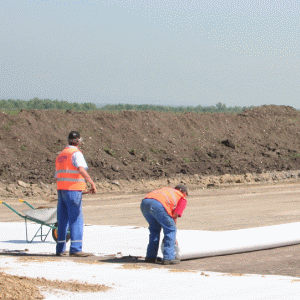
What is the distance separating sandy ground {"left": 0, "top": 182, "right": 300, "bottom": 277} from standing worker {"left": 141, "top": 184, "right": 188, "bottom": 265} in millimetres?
293

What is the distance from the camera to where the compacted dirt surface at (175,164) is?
49.3 feet

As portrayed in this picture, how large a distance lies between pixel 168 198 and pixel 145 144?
21105mm

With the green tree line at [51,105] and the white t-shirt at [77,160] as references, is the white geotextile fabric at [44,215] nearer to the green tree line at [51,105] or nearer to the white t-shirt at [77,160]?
the white t-shirt at [77,160]

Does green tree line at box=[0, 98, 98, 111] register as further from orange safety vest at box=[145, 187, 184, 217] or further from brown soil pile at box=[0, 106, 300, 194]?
orange safety vest at box=[145, 187, 184, 217]

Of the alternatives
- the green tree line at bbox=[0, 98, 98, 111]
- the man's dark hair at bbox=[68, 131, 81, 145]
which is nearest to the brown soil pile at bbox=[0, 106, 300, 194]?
the man's dark hair at bbox=[68, 131, 81, 145]

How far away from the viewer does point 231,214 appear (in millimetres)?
15070

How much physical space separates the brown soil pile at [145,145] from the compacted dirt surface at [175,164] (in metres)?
0.05

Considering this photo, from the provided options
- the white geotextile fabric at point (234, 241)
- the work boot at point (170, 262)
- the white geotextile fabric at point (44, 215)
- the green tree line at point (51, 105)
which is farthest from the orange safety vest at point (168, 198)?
the green tree line at point (51, 105)

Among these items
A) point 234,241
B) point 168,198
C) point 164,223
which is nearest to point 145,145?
point 234,241

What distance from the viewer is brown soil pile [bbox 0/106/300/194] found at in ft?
80.6

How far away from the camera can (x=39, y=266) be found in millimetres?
7465

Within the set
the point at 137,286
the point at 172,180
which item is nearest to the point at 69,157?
the point at 137,286

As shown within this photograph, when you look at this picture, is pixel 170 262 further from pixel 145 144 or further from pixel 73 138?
pixel 145 144

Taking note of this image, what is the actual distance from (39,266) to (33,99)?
61398 millimetres
